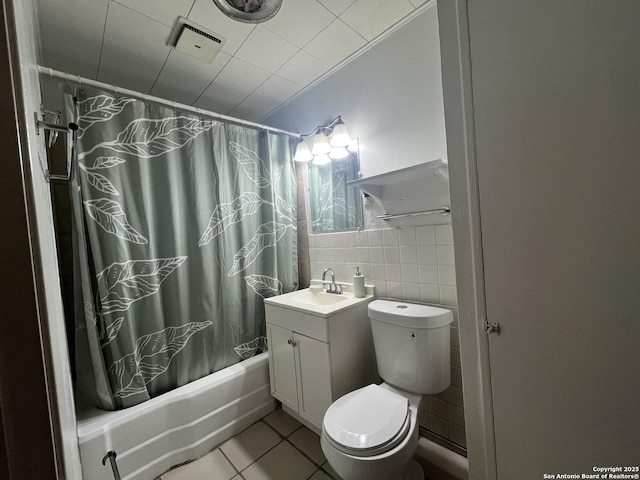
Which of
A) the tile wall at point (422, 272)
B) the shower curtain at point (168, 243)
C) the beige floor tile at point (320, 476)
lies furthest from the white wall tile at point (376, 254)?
the beige floor tile at point (320, 476)

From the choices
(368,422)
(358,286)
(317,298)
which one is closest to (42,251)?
(368,422)

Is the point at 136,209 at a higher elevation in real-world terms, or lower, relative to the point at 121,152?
lower

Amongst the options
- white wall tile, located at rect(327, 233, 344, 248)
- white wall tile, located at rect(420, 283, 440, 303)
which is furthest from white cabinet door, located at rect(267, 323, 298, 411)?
white wall tile, located at rect(420, 283, 440, 303)

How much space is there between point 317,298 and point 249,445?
3.11 feet

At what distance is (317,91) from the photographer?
188cm

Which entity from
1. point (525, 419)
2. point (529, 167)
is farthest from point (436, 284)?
point (529, 167)

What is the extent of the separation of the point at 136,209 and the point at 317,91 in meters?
1.48

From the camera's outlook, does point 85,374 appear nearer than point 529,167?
No

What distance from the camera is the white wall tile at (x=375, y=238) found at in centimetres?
159

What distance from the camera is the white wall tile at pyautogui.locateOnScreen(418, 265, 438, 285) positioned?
135cm

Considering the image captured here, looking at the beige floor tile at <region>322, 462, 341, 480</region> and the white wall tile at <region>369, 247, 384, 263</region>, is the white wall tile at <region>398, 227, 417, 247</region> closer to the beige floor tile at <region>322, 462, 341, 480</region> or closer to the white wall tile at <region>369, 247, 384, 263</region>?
the white wall tile at <region>369, 247, 384, 263</region>

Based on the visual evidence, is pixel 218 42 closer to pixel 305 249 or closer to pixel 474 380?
pixel 305 249

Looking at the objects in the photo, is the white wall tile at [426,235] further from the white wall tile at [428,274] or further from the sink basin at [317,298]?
the sink basin at [317,298]

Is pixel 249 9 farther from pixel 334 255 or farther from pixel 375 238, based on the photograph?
pixel 334 255
